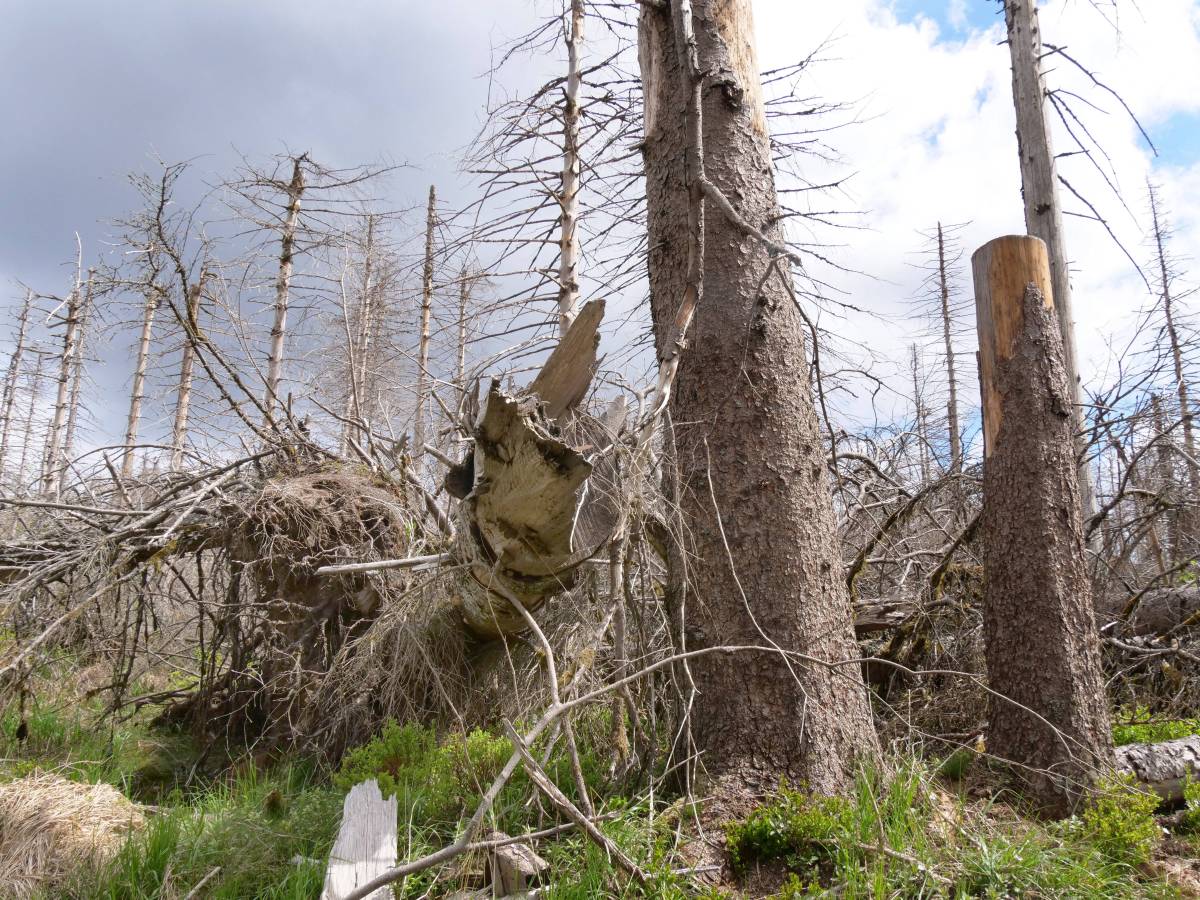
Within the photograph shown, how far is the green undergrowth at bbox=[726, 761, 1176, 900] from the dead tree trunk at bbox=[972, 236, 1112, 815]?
66 cm

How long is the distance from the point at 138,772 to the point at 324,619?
160cm

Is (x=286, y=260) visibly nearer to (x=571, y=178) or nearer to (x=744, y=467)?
(x=571, y=178)

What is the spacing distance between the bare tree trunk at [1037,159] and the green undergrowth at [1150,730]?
3.66 m

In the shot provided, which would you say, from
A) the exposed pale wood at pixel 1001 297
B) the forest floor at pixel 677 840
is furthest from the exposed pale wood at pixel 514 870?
the exposed pale wood at pixel 1001 297

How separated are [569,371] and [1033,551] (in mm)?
2651

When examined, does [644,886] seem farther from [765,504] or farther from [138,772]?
[138,772]

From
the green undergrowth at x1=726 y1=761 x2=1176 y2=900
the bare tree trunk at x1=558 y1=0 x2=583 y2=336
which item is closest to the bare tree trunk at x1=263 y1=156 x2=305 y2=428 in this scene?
the bare tree trunk at x1=558 y1=0 x2=583 y2=336

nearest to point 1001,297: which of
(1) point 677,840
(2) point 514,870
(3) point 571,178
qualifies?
(1) point 677,840

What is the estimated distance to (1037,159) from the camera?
8.20m

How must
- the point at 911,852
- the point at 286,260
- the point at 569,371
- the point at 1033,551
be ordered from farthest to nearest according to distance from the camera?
the point at 286,260, the point at 1033,551, the point at 569,371, the point at 911,852

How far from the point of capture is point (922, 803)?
9.35 feet

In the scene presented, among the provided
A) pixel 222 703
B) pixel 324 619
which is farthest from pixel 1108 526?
pixel 222 703

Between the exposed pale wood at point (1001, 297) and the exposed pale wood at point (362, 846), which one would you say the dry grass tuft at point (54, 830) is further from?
the exposed pale wood at point (1001, 297)

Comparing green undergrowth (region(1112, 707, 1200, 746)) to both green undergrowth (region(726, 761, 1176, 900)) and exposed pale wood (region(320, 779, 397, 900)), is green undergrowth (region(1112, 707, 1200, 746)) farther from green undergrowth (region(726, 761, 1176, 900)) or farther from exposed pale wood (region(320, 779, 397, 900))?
exposed pale wood (region(320, 779, 397, 900))
